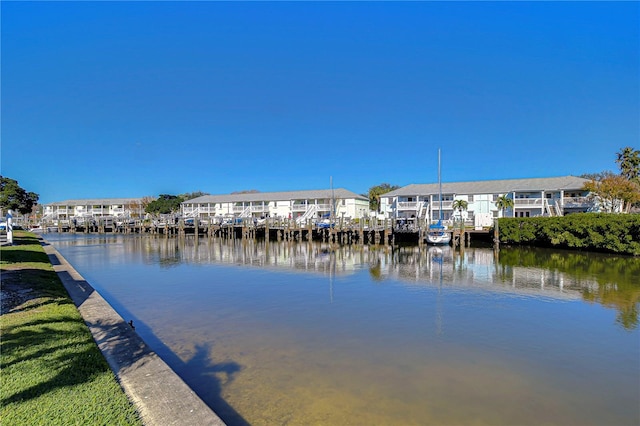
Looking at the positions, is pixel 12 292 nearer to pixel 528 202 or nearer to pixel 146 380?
pixel 146 380

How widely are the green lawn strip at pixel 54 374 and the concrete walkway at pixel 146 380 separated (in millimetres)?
203

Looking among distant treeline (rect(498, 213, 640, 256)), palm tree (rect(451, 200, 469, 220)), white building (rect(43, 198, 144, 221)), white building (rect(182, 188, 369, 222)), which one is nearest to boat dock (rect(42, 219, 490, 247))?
white building (rect(182, 188, 369, 222))

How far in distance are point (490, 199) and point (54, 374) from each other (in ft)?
179

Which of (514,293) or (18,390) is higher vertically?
(18,390)

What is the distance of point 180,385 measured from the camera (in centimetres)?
519

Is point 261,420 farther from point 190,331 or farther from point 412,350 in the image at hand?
point 190,331

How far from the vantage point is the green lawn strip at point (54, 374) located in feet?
13.4

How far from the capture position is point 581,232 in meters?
30.5

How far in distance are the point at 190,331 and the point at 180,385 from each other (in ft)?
17.2

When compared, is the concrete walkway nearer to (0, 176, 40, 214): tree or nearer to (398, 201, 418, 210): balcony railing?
(0, 176, 40, 214): tree

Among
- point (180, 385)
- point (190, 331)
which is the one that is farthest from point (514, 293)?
point (180, 385)

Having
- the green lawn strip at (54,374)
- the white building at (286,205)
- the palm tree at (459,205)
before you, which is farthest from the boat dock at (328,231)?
the green lawn strip at (54,374)

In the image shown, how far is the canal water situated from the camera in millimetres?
6312

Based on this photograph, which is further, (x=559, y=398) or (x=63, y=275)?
(x=63, y=275)
